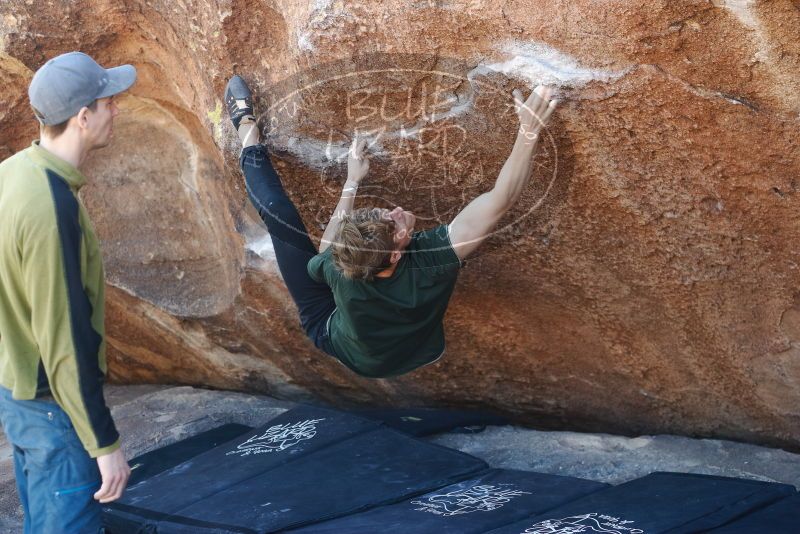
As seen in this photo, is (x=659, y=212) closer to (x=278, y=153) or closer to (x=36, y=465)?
(x=278, y=153)

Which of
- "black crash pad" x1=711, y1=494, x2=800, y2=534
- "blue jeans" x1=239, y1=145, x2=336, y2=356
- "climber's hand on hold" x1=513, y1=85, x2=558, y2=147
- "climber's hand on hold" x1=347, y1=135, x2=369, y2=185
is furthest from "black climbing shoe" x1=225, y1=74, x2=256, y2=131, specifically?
"black crash pad" x1=711, y1=494, x2=800, y2=534

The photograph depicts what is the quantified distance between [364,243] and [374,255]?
5cm

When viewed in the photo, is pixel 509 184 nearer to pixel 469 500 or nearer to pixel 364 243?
pixel 364 243

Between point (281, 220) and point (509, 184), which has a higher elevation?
point (281, 220)

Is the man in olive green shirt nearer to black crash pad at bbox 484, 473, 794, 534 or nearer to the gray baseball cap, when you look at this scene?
the gray baseball cap

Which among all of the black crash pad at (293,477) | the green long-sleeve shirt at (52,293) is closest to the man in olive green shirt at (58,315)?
the green long-sleeve shirt at (52,293)

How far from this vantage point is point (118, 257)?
411cm

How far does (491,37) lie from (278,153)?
0.89m

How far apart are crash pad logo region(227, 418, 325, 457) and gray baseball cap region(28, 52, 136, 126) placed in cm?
155

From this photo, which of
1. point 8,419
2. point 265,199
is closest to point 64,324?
point 8,419

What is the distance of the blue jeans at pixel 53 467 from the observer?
2.25 m

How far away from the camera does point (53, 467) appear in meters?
2.25

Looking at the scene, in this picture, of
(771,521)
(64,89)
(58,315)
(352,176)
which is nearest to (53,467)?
(58,315)

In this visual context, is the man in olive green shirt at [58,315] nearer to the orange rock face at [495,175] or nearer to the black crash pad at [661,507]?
the orange rock face at [495,175]
